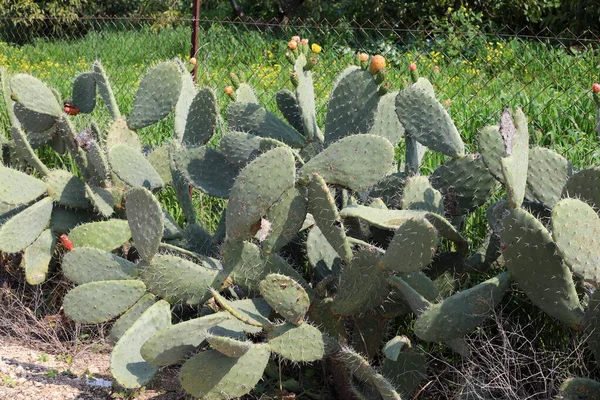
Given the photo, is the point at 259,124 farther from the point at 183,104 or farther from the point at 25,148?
the point at 25,148

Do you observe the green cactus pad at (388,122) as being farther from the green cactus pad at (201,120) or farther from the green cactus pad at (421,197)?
the green cactus pad at (201,120)

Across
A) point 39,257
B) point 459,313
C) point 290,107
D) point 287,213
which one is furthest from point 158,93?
point 459,313

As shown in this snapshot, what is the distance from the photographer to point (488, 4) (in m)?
9.66

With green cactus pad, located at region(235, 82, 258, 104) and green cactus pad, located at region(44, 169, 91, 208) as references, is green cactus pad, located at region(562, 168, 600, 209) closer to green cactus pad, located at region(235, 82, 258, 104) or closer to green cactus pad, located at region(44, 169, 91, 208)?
green cactus pad, located at region(235, 82, 258, 104)

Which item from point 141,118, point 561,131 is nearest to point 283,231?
point 141,118

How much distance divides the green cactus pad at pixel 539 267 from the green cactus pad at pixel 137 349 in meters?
1.11

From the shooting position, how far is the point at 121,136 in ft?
11.8

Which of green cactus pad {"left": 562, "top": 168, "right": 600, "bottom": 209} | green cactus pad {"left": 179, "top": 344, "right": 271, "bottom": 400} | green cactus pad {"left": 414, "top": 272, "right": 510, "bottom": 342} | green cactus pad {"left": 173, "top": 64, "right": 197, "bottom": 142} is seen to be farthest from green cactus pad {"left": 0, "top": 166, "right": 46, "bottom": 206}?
green cactus pad {"left": 562, "top": 168, "right": 600, "bottom": 209}

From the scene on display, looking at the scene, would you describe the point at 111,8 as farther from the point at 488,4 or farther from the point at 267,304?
the point at 267,304

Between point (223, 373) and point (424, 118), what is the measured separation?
1.08 meters

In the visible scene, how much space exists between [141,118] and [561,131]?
8.32 ft

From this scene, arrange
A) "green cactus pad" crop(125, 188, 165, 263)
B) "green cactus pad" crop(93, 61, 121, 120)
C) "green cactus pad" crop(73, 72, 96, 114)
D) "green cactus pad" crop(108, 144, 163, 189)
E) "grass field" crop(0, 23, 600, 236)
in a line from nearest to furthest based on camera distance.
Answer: "green cactus pad" crop(125, 188, 165, 263)
"green cactus pad" crop(108, 144, 163, 189)
"green cactus pad" crop(93, 61, 121, 120)
"green cactus pad" crop(73, 72, 96, 114)
"grass field" crop(0, 23, 600, 236)

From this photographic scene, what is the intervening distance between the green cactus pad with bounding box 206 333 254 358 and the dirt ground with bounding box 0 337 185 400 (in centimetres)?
73

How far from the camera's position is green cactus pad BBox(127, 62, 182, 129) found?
11.7 ft
